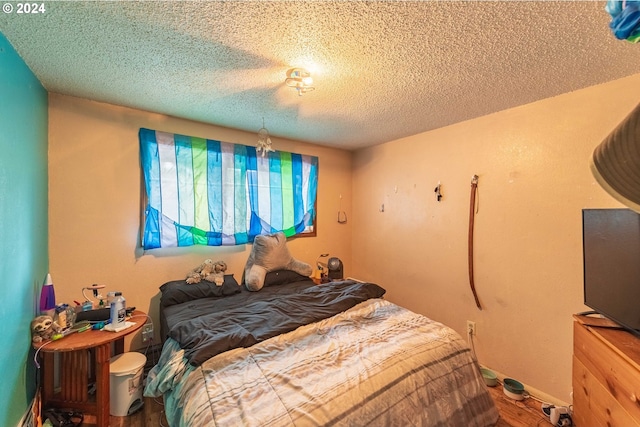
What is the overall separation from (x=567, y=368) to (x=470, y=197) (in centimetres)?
145

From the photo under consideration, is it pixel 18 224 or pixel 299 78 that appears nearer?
pixel 18 224


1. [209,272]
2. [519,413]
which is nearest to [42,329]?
[209,272]

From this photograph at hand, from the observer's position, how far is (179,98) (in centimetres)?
204

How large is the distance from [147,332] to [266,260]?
1.23 m

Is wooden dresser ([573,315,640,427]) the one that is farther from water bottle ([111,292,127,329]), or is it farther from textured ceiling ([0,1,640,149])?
water bottle ([111,292,127,329])

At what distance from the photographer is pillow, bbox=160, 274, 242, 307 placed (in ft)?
7.12

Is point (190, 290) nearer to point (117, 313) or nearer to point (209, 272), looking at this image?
point (209, 272)

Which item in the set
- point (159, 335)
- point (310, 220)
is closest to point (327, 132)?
point (310, 220)

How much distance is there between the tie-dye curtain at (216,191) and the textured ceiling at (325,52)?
0.48 m

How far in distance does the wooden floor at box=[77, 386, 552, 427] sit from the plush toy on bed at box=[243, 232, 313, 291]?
110 centimetres

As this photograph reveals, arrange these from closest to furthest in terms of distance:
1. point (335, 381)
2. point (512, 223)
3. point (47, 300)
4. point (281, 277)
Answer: point (335, 381), point (47, 300), point (512, 223), point (281, 277)

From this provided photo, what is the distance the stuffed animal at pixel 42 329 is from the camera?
5.15 ft

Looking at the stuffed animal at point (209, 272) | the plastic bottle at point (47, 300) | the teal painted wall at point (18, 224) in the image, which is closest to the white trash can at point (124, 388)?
the teal painted wall at point (18, 224)

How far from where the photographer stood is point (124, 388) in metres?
1.75
